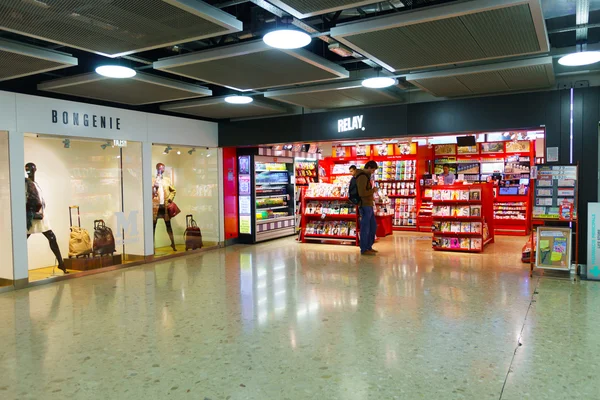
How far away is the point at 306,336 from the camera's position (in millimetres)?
4355

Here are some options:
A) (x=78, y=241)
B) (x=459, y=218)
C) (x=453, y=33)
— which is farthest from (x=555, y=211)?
(x=78, y=241)

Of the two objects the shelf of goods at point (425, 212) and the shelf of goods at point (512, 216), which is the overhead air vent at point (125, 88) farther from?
the shelf of goods at point (512, 216)

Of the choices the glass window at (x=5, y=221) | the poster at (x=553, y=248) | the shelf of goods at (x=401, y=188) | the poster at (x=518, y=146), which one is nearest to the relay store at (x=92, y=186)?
the glass window at (x=5, y=221)

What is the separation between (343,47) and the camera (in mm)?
5684

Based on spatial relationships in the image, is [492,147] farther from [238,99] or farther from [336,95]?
[238,99]

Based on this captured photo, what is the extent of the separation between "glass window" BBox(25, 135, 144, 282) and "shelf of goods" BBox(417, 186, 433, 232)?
7280 mm

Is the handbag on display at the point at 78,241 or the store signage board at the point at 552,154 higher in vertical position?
the store signage board at the point at 552,154

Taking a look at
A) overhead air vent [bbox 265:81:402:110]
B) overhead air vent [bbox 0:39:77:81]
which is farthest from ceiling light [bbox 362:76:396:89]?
overhead air vent [bbox 0:39:77:81]

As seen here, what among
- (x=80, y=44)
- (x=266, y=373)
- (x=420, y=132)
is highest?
(x=80, y=44)

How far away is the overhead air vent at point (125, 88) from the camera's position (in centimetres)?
645

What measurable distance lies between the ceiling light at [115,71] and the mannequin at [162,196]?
366cm

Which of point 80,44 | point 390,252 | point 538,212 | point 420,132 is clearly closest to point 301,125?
point 420,132

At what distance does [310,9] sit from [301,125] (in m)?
5.60

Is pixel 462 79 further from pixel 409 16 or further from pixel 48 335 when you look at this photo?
pixel 48 335
